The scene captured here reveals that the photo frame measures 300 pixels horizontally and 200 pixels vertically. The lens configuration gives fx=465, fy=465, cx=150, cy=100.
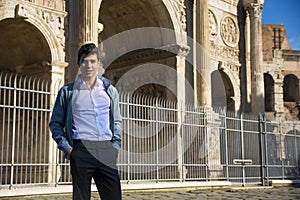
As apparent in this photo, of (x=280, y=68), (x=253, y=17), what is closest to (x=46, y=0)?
(x=253, y=17)

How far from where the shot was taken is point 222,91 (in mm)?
19688

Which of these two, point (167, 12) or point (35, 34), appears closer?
point (35, 34)

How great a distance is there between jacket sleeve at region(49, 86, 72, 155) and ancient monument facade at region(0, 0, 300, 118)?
8.47 m

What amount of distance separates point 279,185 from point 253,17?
8.19 metres

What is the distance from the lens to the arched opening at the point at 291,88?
31.2m

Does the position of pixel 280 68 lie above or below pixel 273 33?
below

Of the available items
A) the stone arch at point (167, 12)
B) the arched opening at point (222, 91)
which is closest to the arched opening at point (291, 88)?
the arched opening at point (222, 91)

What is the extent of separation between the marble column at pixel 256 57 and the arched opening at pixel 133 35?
16.2 feet

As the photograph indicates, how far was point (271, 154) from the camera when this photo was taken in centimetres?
1700

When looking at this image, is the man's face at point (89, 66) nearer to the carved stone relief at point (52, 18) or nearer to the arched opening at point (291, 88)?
the carved stone relief at point (52, 18)

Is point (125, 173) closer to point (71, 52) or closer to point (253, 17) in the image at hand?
point (71, 52)

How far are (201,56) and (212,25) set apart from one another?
2.52m

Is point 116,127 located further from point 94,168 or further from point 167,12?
point 167,12

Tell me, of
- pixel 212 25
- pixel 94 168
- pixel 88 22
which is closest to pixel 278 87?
pixel 212 25
